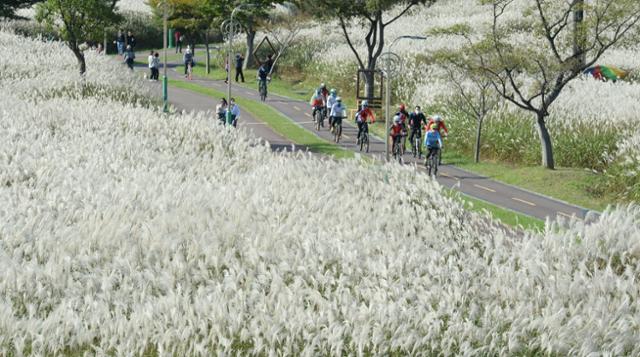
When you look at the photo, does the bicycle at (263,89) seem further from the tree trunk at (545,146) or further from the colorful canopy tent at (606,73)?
the tree trunk at (545,146)

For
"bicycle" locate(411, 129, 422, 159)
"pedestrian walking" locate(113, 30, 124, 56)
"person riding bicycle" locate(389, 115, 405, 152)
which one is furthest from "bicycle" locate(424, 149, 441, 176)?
"pedestrian walking" locate(113, 30, 124, 56)

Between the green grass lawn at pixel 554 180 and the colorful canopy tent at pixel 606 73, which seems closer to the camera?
the green grass lawn at pixel 554 180

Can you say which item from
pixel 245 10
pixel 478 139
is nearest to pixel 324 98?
pixel 478 139

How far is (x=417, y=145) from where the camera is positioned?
36.1m

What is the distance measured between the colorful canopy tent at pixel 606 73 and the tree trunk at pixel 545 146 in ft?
53.4

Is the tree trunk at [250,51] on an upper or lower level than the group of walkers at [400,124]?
upper

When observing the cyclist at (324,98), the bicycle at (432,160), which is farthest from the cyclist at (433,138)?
the cyclist at (324,98)

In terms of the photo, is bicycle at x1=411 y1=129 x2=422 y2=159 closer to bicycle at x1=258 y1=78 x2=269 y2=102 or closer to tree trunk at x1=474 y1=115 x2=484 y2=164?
tree trunk at x1=474 y1=115 x2=484 y2=164

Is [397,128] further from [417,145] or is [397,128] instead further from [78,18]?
[78,18]

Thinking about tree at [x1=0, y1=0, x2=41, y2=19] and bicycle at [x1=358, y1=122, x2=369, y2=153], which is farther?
tree at [x1=0, y1=0, x2=41, y2=19]

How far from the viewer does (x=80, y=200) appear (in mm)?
17234

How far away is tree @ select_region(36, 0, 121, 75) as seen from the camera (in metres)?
43.3

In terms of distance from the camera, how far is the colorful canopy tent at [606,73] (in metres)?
49.6

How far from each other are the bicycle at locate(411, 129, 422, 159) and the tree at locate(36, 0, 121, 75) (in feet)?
53.2
